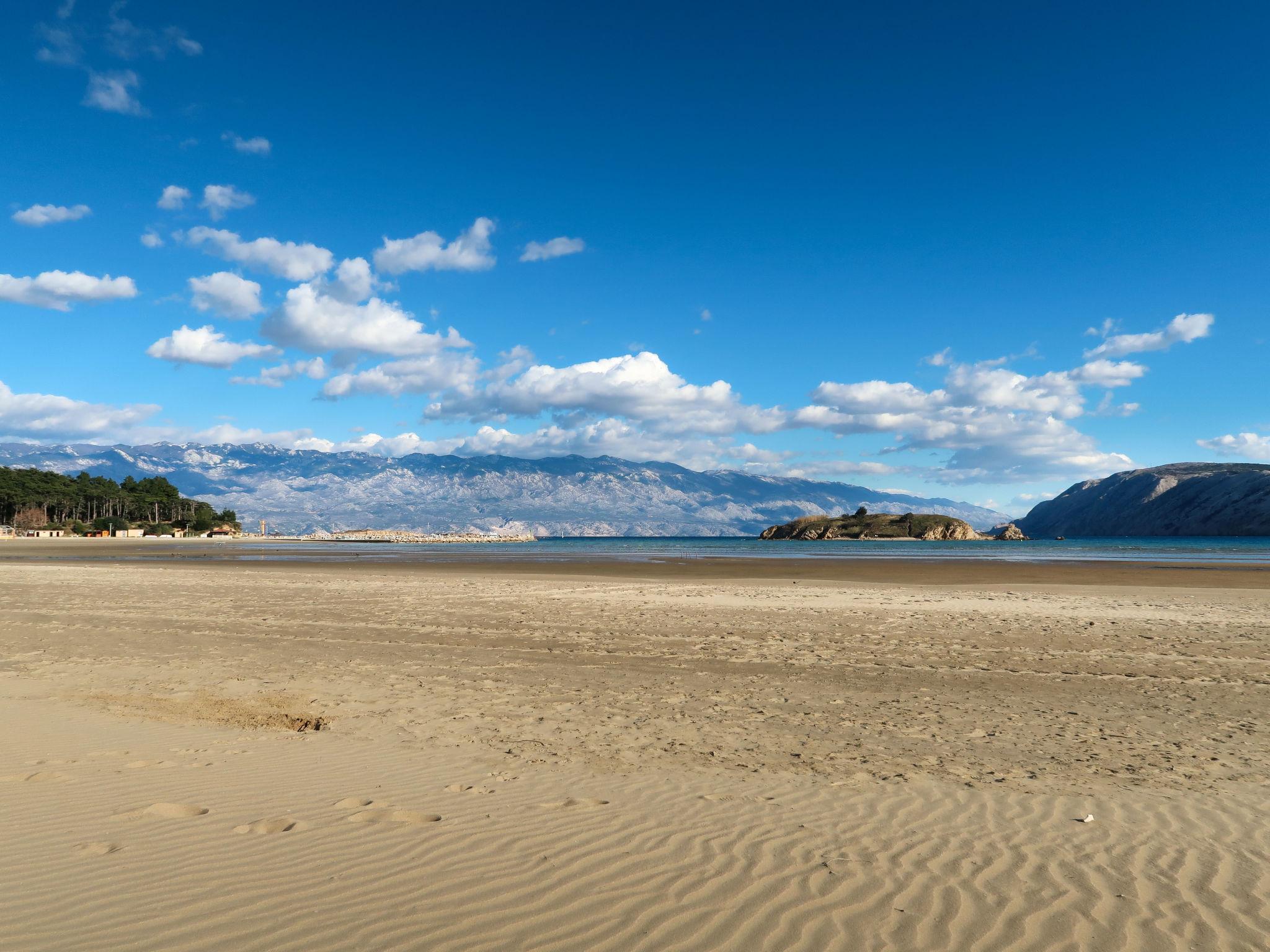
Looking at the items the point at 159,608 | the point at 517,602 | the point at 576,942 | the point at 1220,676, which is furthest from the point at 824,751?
the point at 159,608

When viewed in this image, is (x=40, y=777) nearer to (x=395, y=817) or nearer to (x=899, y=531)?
(x=395, y=817)

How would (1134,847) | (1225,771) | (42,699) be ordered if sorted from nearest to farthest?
(1134,847)
(1225,771)
(42,699)

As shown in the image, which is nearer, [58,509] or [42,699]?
[42,699]

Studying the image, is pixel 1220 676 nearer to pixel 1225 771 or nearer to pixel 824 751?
pixel 1225 771

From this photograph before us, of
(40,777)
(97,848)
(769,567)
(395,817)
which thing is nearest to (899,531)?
(769,567)

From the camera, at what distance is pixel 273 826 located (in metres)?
6.22

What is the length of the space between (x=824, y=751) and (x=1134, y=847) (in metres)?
3.23

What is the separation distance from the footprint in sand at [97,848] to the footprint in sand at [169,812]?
0.52 m

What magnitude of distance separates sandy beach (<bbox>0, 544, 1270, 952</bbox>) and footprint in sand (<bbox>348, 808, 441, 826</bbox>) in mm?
31

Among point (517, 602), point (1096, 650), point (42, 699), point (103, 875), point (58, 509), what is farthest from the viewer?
point (58, 509)

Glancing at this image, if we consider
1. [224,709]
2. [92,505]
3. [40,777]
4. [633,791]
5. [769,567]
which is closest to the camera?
[633,791]

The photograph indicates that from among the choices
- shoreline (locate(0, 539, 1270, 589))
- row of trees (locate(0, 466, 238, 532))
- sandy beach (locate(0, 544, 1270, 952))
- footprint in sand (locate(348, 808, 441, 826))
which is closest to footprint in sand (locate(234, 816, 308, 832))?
sandy beach (locate(0, 544, 1270, 952))

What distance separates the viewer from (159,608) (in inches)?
891

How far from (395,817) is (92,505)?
18003 centimetres
